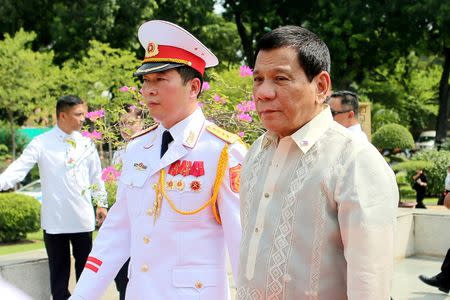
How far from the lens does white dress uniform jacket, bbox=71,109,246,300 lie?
119 inches

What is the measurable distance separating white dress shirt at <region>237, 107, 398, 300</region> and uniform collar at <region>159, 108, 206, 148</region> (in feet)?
3.17

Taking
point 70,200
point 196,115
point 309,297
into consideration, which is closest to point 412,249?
point 70,200

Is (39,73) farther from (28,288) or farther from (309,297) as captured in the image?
(309,297)

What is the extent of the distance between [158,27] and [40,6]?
25771mm

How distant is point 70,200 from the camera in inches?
236

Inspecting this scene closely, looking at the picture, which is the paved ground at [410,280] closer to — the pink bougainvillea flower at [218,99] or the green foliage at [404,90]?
the pink bougainvillea flower at [218,99]

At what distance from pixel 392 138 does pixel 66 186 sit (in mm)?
18320

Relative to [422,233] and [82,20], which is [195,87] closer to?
[422,233]

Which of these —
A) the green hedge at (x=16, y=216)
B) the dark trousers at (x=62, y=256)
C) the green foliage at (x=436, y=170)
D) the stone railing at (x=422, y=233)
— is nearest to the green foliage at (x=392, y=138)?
the green foliage at (x=436, y=170)

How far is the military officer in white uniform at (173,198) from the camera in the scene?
3.04 m

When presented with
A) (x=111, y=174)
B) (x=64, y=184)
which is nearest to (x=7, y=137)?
(x=64, y=184)

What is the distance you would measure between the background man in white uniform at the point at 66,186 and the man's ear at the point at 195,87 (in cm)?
276

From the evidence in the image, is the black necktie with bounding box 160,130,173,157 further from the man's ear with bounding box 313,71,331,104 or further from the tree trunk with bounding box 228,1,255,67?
the tree trunk with bounding box 228,1,255,67

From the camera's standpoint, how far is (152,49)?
3320 millimetres
